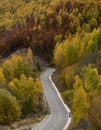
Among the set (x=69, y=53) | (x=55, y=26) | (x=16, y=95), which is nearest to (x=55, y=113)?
(x=16, y=95)

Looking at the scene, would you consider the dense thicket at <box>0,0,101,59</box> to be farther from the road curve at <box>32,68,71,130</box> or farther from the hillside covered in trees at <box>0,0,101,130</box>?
the road curve at <box>32,68,71,130</box>

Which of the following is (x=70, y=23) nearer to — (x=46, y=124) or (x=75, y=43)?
(x=75, y=43)

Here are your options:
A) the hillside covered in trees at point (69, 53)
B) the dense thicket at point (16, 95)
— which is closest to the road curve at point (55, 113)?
the hillside covered in trees at point (69, 53)

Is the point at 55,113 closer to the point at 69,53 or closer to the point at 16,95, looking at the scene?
the point at 16,95

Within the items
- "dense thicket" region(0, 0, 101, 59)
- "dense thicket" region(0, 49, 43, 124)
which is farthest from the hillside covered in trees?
"dense thicket" region(0, 49, 43, 124)

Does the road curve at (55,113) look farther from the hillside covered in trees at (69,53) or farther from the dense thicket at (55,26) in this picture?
the dense thicket at (55,26)

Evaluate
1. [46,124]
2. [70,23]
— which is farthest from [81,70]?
[70,23]
